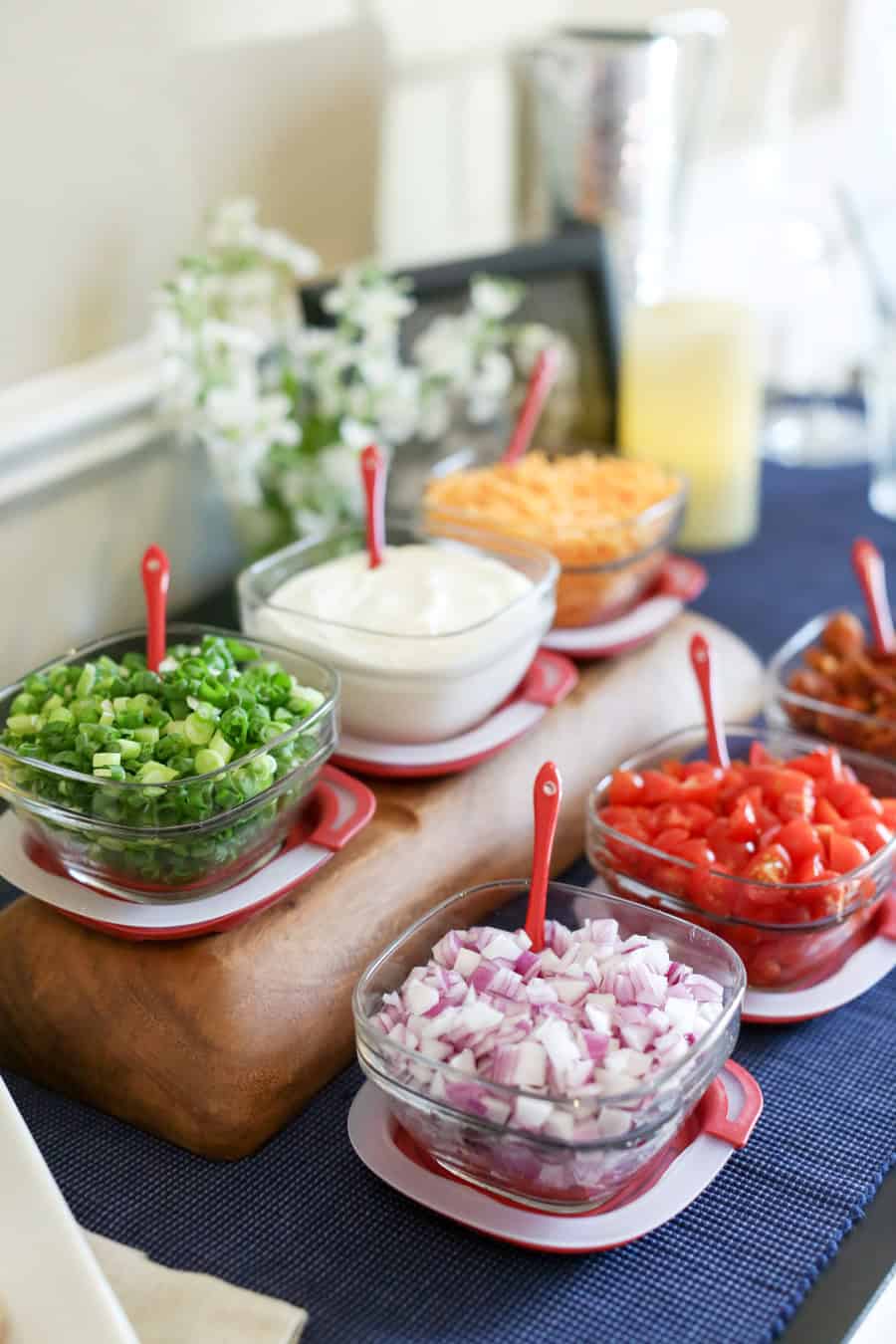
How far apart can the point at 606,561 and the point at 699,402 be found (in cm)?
42

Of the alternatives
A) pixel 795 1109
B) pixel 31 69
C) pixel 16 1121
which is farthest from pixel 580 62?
pixel 16 1121

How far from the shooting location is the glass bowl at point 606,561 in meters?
1.26

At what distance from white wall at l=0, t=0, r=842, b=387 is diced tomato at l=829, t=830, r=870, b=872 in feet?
2.65

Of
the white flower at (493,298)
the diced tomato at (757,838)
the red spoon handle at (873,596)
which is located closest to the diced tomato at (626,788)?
the diced tomato at (757,838)

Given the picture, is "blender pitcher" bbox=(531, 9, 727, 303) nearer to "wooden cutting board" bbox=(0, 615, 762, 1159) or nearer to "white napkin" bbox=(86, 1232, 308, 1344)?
"wooden cutting board" bbox=(0, 615, 762, 1159)

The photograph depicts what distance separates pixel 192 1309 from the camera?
0.76 m

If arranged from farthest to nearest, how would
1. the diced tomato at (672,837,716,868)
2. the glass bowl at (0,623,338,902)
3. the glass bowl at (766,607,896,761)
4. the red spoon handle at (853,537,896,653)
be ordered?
the red spoon handle at (853,537,896,653) → the glass bowl at (766,607,896,761) → the diced tomato at (672,837,716,868) → the glass bowl at (0,623,338,902)

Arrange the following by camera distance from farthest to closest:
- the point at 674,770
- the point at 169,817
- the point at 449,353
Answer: the point at 449,353 < the point at 674,770 < the point at 169,817

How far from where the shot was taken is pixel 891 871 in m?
1.00

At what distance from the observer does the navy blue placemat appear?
78 centimetres

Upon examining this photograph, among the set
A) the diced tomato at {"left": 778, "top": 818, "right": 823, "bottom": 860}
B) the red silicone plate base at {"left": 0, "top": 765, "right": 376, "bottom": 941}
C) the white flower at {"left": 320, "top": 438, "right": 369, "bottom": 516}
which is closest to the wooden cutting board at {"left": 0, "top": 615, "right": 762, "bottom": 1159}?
the red silicone plate base at {"left": 0, "top": 765, "right": 376, "bottom": 941}

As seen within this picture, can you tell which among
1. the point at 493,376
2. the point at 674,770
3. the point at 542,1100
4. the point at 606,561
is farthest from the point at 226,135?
the point at 542,1100

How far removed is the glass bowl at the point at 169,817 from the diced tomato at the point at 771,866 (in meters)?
0.29

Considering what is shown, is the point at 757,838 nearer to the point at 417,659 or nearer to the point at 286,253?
the point at 417,659
